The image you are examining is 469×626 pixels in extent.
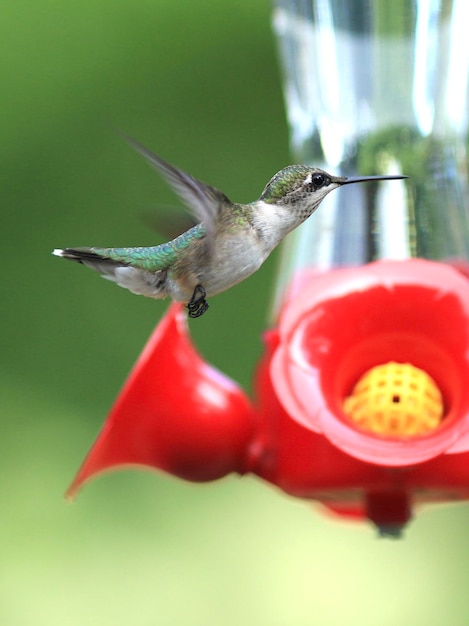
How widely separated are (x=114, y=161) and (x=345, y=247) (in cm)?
333

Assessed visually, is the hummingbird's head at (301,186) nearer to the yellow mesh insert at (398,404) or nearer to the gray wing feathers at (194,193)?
the gray wing feathers at (194,193)

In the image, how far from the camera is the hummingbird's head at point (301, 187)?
2096 millimetres

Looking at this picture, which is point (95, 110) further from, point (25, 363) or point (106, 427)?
point (106, 427)

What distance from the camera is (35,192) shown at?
7152 millimetres

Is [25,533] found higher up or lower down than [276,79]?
lower down

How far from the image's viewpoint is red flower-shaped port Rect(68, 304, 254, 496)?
371 centimetres

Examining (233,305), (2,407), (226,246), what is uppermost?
(226,246)

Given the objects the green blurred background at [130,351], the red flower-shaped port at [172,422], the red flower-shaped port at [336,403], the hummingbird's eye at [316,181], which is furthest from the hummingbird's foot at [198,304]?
the green blurred background at [130,351]

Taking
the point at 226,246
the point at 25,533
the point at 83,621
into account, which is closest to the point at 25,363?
the point at 25,533

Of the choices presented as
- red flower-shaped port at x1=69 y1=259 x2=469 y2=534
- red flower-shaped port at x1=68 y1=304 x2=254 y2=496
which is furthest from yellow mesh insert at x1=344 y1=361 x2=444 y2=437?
red flower-shaped port at x1=68 y1=304 x2=254 y2=496

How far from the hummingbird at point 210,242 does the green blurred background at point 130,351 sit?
12.3 feet

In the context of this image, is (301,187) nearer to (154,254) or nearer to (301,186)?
(301,186)

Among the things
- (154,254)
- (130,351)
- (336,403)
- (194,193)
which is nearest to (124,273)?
(154,254)

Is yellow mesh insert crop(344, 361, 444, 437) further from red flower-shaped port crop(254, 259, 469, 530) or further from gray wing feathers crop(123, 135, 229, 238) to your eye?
gray wing feathers crop(123, 135, 229, 238)
